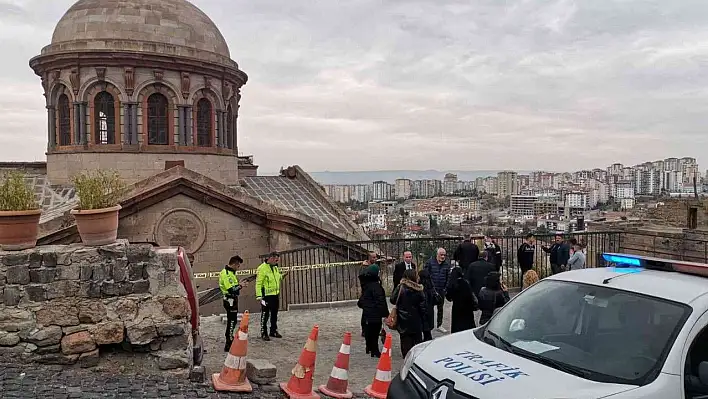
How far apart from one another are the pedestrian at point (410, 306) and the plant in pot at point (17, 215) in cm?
507

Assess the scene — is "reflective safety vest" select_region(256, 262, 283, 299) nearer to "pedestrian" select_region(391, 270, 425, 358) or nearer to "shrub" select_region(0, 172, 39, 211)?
"pedestrian" select_region(391, 270, 425, 358)

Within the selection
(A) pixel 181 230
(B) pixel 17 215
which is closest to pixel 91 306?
(B) pixel 17 215

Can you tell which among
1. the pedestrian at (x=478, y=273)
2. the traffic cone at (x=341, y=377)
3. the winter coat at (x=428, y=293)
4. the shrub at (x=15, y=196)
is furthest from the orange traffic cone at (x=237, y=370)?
the pedestrian at (x=478, y=273)

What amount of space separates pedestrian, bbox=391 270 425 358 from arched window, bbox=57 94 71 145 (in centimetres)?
1689

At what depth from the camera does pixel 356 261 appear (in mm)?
16344

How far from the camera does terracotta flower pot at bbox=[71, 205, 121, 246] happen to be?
674 cm

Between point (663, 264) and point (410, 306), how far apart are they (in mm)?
3930

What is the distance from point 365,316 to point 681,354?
5.90m

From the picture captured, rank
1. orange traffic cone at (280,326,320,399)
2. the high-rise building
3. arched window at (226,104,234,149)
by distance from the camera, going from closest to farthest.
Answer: orange traffic cone at (280,326,320,399) < arched window at (226,104,234,149) < the high-rise building

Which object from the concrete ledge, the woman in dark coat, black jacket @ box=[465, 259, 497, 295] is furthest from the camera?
the concrete ledge

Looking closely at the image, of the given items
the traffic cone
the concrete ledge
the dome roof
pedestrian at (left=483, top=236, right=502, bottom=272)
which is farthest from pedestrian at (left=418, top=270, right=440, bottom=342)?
the dome roof

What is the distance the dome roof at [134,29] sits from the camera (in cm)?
1944

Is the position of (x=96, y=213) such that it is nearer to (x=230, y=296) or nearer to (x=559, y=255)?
(x=230, y=296)

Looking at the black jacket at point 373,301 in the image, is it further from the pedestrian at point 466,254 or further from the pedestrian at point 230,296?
the pedestrian at point 466,254
